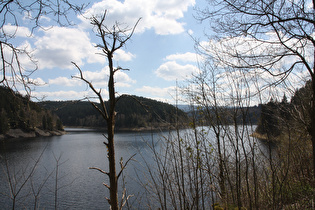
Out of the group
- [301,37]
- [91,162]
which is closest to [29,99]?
[301,37]

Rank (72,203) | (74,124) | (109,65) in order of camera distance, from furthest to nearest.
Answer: (74,124) → (72,203) → (109,65)

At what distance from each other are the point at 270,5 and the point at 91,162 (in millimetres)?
25946

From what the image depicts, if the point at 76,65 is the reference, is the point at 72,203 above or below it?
below

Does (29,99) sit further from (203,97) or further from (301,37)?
(301,37)

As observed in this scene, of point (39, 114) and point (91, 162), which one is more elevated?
point (39, 114)

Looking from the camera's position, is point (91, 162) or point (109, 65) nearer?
point (109, 65)

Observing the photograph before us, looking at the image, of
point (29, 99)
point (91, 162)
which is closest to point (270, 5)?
point (29, 99)

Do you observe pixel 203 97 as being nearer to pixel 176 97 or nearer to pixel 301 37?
pixel 176 97

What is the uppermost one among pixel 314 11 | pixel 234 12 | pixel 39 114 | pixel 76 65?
pixel 234 12

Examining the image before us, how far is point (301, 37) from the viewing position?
320 centimetres

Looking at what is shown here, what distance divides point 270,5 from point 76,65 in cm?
281

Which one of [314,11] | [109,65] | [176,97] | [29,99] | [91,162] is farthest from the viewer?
[91,162]

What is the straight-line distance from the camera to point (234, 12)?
337 cm

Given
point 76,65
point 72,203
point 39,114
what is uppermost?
point 76,65
